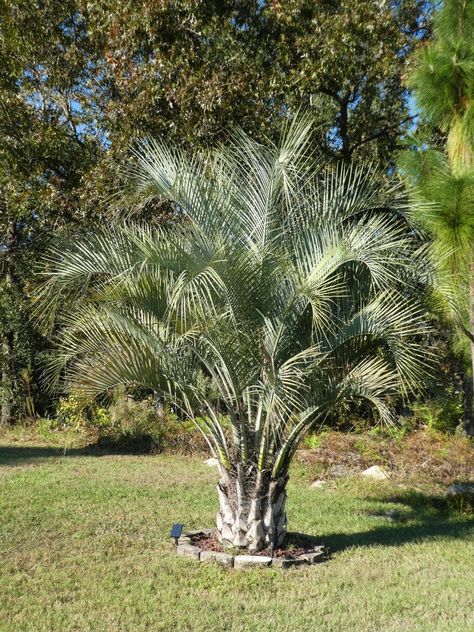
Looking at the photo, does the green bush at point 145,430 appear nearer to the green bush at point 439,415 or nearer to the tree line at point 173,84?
the tree line at point 173,84

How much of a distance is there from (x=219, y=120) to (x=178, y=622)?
8.45m

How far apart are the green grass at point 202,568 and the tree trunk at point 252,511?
40 centimetres

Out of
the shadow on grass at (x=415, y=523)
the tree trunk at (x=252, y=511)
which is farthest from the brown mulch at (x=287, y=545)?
the shadow on grass at (x=415, y=523)

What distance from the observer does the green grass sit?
15.7ft

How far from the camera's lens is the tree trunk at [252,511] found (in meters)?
6.19

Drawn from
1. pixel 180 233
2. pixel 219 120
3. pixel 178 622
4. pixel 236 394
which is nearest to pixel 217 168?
pixel 180 233

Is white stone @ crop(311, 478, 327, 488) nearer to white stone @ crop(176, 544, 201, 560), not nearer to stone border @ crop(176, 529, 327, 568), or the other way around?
stone border @ crop(176, 529, 327, 568)

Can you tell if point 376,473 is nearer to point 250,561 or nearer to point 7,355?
point 250,561

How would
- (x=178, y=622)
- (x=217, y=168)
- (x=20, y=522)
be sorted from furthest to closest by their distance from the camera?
(x=20, y=522) < (x=217, y=168) < (x=178, y=622)

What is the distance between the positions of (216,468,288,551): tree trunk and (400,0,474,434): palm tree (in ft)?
7.37

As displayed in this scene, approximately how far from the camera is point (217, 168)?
654cm

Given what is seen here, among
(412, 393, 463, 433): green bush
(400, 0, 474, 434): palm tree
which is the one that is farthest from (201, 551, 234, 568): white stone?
(412, 393, 463, 433): green bush

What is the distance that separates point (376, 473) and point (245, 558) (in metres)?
5.10

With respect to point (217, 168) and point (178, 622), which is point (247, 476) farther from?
point (217, 168)
